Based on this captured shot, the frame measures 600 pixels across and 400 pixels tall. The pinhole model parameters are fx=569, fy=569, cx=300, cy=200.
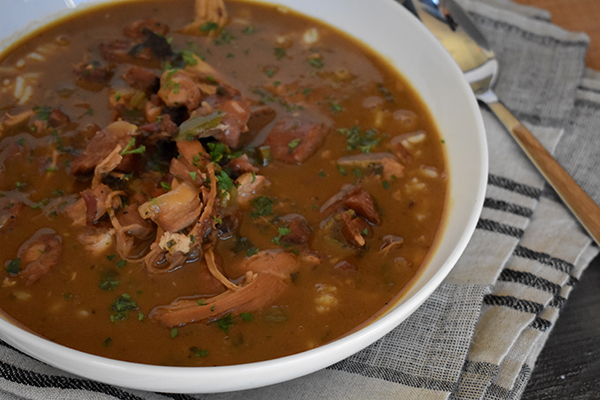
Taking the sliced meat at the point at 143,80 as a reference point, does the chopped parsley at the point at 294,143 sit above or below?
below

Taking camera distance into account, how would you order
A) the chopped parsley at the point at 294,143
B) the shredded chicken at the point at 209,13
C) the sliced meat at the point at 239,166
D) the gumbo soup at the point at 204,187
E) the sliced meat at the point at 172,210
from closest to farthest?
the gumbo soup at the point at 204,187
the sliced meat at the point at 172,210
the sliced meat at the point at 239,166
the chopped parsley at the point at 294,143
the shredded chicken at the point at 209,13

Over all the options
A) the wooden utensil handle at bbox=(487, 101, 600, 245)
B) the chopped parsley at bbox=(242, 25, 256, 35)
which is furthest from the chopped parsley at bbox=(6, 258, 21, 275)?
the wooden utensil handle at bbox=(487, 101, 600, 245)

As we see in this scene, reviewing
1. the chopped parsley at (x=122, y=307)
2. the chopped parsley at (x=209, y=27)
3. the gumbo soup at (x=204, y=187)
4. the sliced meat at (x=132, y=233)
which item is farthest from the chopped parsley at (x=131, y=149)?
the chopped parsley at (x=209, y=27)

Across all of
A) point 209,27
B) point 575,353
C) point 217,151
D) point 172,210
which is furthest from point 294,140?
point 575,353

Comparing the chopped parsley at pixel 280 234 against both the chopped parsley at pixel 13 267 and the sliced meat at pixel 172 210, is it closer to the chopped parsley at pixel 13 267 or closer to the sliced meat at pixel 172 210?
the sliced meat at pixel 172 210

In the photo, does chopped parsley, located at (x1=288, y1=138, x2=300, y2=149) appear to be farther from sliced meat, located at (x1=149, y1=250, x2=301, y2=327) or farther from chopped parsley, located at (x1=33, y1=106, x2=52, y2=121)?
chopped parsley, located at (x1=33, y1=106, x2=52, y2=121)
